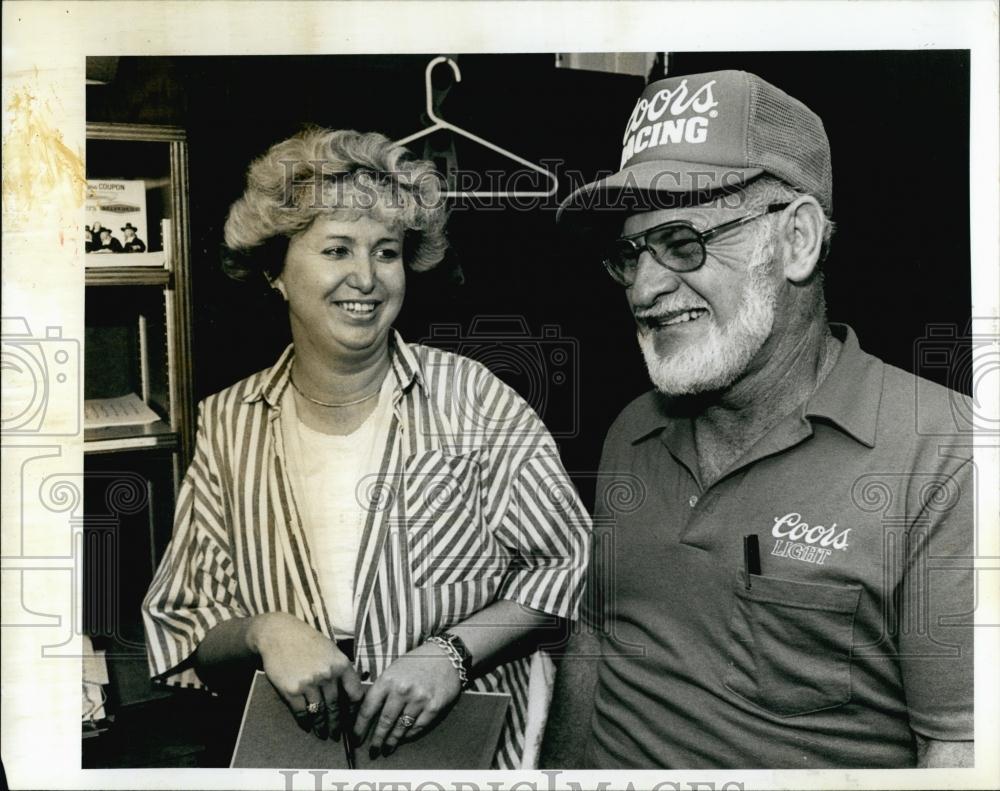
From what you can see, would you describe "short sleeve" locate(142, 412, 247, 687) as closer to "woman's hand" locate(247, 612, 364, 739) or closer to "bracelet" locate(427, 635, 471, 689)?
"woman's hand" locate(247, 612, 364, 739)

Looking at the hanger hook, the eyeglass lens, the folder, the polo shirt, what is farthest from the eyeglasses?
the folder

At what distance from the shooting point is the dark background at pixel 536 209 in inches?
96.6

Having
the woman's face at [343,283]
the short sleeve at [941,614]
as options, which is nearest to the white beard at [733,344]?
the short sleeve at [941,614]

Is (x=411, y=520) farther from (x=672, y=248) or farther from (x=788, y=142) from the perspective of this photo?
(x=788, y=142)

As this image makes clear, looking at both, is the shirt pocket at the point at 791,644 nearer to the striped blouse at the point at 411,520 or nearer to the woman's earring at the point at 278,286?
the striped blouse at the point at 411,520

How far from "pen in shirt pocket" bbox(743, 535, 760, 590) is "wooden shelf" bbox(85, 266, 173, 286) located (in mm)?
1509

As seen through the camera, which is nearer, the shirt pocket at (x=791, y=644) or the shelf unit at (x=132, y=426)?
the shirt pocket at (x=791, y=644)

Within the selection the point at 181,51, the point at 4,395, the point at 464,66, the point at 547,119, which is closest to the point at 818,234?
the point at 547,119

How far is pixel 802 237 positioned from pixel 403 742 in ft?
5.02

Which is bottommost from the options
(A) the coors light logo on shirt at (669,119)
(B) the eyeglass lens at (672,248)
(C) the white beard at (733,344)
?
(C) the white beard at (733,344)

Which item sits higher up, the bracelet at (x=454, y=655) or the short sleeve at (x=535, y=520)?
the short sleeve at (x=535, y=520)

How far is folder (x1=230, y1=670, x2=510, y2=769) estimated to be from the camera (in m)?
2.46

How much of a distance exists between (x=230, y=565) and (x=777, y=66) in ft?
5.84

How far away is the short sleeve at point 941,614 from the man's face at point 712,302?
0.58 m
